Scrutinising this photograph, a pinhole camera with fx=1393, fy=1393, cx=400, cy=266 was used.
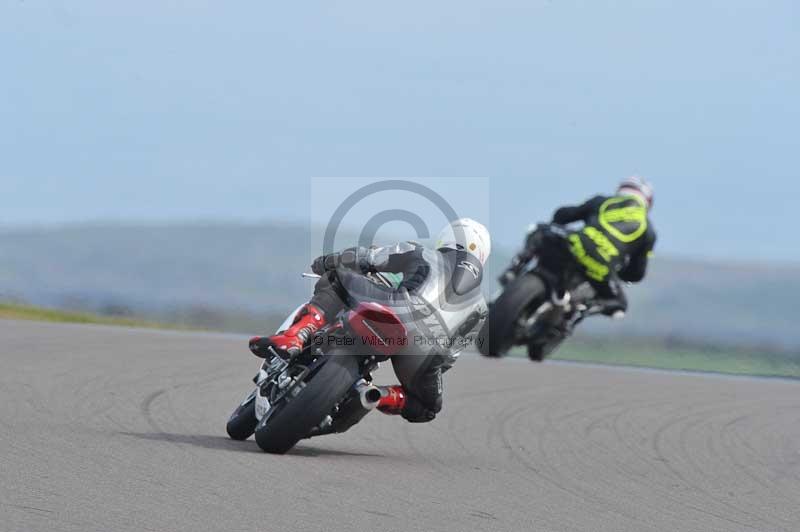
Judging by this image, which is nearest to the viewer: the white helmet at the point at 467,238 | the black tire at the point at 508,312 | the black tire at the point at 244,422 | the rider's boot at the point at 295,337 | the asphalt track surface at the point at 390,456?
the asphalt track surface at the point at 390,456

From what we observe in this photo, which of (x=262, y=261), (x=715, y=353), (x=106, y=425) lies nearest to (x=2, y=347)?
(x=106, y=425)

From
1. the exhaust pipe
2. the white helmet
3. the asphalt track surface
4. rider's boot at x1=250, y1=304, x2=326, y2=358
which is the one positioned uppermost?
the white helmet

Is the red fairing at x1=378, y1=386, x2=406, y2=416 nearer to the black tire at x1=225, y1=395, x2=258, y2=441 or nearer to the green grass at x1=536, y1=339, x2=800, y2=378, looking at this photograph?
the black tire at x1=225, y1=395, x2=258, y2=441

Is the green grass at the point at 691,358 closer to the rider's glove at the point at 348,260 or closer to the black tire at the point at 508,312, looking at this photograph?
the black tire at the point at 508,312

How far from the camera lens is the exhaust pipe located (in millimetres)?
6773

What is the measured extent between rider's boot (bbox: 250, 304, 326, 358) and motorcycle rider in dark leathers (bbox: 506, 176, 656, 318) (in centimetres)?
278

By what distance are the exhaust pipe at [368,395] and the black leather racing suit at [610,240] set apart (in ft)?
9.95

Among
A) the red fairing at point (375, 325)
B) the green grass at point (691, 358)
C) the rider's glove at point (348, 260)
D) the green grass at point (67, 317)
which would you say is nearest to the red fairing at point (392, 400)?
the red fairing at point (375, 325)

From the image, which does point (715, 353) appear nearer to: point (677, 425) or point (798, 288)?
point (677, 425)

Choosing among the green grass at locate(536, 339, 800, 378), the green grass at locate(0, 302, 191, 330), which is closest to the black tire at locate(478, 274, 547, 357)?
the green grass at locate(536, 339, 800, 378)

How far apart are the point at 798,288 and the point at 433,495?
67.6ft

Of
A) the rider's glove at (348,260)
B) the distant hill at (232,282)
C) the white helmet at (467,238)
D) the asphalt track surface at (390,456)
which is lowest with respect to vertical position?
the distant hill at (232,282)

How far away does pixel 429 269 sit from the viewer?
6980 millimetres

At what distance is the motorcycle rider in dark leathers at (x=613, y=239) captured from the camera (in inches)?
376
